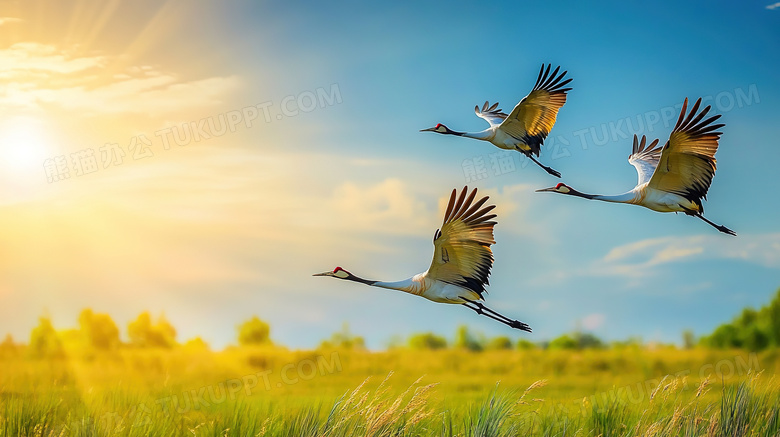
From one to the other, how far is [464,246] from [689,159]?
4.84 meters

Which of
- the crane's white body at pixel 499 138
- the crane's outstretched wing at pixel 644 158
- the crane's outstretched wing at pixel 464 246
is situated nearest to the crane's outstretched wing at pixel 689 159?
the crane's outstretched wing at pixel 644 158

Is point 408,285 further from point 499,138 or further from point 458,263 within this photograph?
point 499,138

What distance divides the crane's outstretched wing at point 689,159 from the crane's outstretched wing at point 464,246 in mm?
4184

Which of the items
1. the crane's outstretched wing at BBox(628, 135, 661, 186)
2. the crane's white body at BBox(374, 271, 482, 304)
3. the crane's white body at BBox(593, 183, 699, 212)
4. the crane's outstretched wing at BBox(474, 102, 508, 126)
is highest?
the crane's outstretched wing at BBox(474, 102, 508, 126)

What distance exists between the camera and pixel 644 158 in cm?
1434

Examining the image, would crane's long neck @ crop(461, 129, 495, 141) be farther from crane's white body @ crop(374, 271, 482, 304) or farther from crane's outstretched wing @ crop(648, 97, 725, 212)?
crane's white body @ crop(374, 271, 482, 304)

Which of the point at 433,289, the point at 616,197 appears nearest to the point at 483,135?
the point at 616,197

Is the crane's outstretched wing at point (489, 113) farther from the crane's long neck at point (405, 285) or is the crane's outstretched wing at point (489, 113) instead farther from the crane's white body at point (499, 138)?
the crane's long neck at point (405, 285)

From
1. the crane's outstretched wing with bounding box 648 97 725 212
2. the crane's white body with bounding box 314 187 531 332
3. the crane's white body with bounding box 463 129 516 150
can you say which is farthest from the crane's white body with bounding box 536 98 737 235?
the crane's white body with bounding box 314 187 531 332

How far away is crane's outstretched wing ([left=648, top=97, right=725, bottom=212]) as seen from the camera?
37.5 ft

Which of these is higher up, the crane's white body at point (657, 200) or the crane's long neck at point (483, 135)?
the crane's long neck at point (483, 135)

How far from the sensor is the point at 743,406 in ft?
35.0

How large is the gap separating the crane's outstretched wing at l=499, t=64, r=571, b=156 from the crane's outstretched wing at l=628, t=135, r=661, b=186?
1.96 meters

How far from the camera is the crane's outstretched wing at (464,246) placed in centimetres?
917
